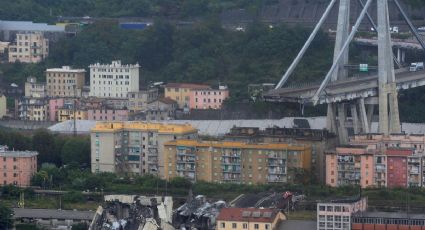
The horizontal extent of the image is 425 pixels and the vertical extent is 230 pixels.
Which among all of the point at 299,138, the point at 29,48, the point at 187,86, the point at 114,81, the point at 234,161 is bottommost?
the point at 234,161

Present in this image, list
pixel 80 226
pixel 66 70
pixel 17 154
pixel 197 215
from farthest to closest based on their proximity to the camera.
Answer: pixel 66 70
pixel 17 154
pixel 80 226
pixel 197 215

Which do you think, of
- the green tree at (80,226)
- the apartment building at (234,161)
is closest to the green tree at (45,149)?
the apartment building at (234,161)

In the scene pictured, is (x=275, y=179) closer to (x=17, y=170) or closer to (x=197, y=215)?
(x=197, y=215)

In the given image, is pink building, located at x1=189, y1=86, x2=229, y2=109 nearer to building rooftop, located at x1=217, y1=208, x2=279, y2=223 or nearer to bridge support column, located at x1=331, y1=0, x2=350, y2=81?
bridge support column, located at x1=331, y1=0, x2=350, y2=81

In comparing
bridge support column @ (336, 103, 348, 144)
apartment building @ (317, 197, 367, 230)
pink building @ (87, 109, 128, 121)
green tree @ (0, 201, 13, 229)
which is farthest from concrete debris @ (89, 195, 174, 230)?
pink building @ (87, 109, 128, 121)

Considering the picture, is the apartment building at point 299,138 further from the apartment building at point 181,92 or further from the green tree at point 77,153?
the apartment building at point 181,92

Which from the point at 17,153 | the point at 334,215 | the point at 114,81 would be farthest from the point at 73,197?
the point at 114,81
